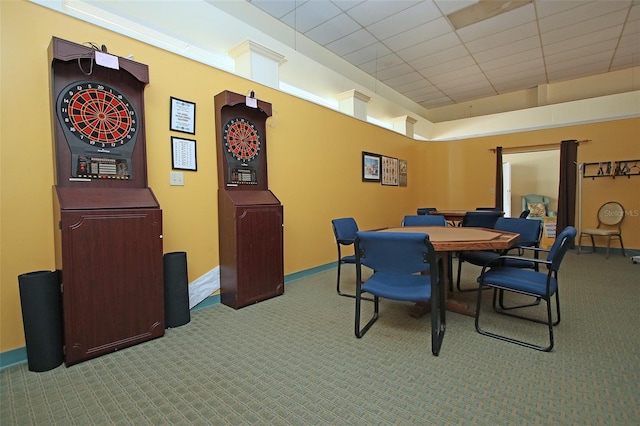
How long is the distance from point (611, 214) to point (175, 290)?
7350mm

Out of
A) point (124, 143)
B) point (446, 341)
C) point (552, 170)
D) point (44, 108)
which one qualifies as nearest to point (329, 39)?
point (124, 143)

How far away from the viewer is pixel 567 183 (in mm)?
5820

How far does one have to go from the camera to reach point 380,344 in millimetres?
2145

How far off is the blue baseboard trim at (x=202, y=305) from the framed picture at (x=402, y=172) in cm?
271

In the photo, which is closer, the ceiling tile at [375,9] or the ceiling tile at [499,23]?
the ceiling tile at [375,9]

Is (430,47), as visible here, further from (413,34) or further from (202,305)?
(202,305)

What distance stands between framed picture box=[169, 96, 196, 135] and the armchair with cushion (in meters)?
8.06

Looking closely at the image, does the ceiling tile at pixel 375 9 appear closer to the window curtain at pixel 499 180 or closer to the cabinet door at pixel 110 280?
the cabinet door at pixel 110 280

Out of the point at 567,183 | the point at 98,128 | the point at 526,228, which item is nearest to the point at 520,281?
the point at 526,228

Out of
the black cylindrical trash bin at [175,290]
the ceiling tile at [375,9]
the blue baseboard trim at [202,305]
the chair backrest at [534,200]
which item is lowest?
the blue baseboard trim at [202,305]

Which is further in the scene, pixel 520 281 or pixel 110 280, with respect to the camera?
pixel 520 281

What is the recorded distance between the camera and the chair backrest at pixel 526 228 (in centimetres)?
306

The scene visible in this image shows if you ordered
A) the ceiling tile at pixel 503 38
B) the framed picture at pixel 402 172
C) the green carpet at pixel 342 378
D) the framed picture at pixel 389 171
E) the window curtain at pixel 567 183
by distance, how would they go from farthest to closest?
the framed picture at pixel 402 172, the window curtain at pixel 567 183, the framed picture at pixel 389 171, the ceiling tile at pixel 503 38, the green carpet at pixel 342 378

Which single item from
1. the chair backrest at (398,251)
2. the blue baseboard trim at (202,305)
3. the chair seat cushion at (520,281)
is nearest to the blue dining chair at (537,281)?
the chair seat cushion at (520,281)
